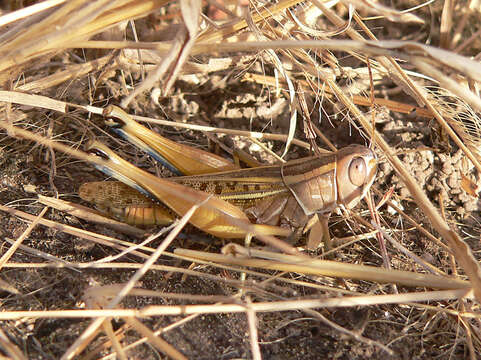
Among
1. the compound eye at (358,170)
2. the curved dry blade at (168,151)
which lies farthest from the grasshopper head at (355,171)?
the curved dry blade at (168,151)

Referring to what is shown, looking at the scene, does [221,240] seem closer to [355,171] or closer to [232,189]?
[232,189]

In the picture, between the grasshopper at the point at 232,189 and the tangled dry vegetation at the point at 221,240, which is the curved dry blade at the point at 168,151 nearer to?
the grasshopper at the point at 232,189

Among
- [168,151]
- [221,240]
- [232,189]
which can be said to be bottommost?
[221,240]

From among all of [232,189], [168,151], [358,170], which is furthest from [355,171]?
[168,151]

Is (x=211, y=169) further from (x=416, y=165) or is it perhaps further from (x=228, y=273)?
(x=416, y=165)

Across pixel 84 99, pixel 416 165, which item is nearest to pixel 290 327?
pixel 416 165

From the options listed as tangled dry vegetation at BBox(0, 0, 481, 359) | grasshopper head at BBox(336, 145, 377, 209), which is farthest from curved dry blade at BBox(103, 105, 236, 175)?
grasshopper head at BBox(336, 145, 377, 209)

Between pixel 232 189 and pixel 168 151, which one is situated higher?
pixel 168 151

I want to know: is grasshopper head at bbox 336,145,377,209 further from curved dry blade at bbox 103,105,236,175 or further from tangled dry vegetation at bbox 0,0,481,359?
curved dry blade at bbox 103,105,236,175
